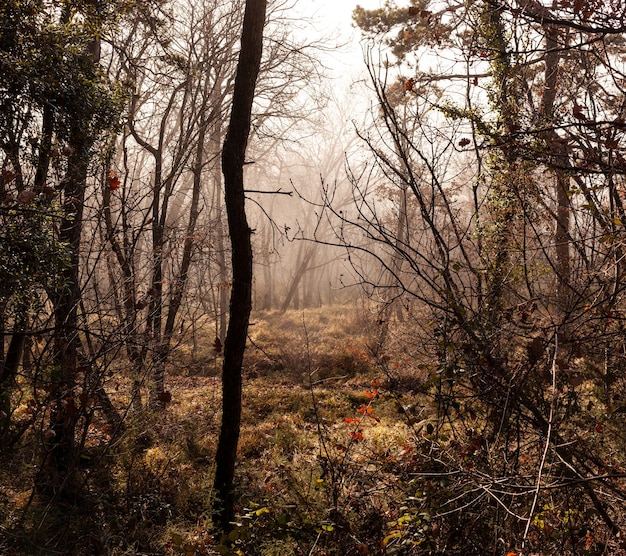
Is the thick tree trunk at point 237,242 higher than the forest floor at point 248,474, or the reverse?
the thick tree trunk at point 237,242

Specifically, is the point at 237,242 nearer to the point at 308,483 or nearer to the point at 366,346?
the point at 366,346

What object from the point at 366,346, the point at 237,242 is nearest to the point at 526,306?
the point at 366,346

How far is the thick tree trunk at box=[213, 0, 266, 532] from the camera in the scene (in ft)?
13.9

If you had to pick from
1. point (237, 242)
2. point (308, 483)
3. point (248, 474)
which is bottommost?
point (248, 474)

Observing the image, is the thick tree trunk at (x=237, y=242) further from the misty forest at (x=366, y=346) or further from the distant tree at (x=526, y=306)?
the distant tree at (x=526, y=306)

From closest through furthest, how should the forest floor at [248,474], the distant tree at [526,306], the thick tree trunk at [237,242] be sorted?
the distant tree at [526,306] < the forest floor at [248,474] < the thick tree trunk at [237,242]

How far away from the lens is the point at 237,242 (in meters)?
4.32

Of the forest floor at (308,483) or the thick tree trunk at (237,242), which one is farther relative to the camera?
the thick tree trunk at (237,242)

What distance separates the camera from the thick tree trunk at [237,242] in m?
4.23

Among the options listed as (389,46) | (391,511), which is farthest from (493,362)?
(389,46)

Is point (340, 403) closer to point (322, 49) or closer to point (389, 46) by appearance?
point (322, 49)

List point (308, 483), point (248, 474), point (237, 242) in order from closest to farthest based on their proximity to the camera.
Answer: point (237, 242)
point (308, 483)
point (248, 474)

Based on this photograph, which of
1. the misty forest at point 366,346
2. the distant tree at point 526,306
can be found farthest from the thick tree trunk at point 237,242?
the distant tree at point 526,306

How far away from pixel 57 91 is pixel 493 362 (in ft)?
17.0
